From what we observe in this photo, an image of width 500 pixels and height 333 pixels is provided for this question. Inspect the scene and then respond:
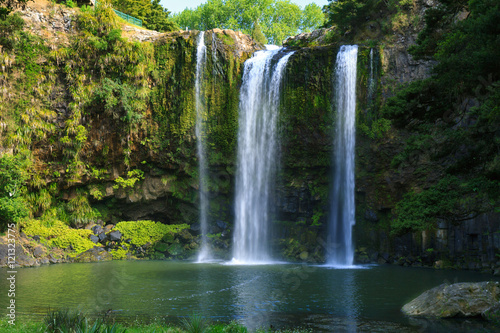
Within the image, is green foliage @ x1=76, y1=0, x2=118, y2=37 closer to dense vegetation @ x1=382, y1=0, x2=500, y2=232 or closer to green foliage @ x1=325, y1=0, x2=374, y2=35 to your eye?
green foliage @ x1=325, y1=0, x2=374, y2=35

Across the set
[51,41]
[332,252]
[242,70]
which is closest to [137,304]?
[332,252]

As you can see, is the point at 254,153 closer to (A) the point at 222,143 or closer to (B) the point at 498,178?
(A) the point at 222,143

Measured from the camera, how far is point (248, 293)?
13.4m

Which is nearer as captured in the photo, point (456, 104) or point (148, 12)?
point (456, 104)

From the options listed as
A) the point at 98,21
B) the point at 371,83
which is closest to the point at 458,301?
the point at 371,83

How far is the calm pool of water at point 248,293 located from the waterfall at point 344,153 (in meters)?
3.72

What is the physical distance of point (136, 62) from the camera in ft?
85.8

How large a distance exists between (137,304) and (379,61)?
18.5 metres

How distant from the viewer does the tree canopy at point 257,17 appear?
5728 centimetres

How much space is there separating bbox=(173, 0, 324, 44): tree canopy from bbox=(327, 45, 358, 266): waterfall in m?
34.3

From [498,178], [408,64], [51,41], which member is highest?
[51,41]

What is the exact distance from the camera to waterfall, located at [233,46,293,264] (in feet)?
82.9

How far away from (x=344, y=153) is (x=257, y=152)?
16.5ft

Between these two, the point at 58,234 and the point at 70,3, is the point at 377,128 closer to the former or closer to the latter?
the point at 58,234
